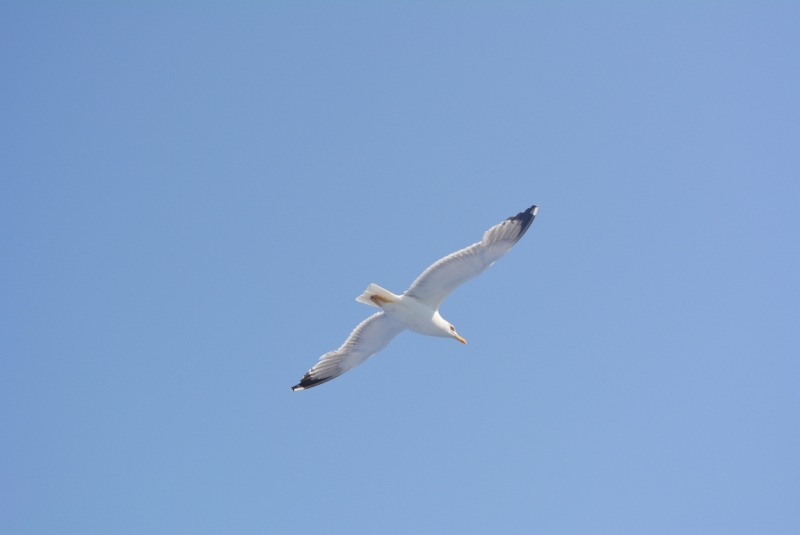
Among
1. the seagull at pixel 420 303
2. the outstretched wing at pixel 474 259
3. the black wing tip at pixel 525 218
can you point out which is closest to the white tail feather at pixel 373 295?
the seagull at pixel 420 303

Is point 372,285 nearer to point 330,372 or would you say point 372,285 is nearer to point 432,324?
point 432,324

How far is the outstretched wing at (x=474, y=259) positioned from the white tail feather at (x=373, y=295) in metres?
0.46

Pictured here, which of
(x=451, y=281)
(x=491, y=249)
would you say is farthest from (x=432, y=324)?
(x=491, y=249)

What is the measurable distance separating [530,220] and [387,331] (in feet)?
13.5

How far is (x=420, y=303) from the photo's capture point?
12969 millimetres

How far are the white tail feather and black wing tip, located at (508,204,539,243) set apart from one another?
2.72 metres

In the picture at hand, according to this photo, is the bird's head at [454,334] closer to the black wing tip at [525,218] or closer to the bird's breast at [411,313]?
the bird's breast at [411,313]

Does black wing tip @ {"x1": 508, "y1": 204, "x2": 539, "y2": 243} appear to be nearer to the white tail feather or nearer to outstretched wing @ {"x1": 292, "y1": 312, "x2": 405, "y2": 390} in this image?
the white tail feather

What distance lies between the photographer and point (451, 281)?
12.5 meters

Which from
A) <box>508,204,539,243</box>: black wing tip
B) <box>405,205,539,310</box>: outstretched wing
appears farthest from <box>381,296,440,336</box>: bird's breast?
<box>508,204,539,243</box>: black wing tip

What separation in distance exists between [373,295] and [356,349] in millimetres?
2086

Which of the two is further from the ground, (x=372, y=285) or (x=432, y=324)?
(x=372, y=285)

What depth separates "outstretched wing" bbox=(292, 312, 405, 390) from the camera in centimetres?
1381

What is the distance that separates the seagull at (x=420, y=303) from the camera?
38.4ft
